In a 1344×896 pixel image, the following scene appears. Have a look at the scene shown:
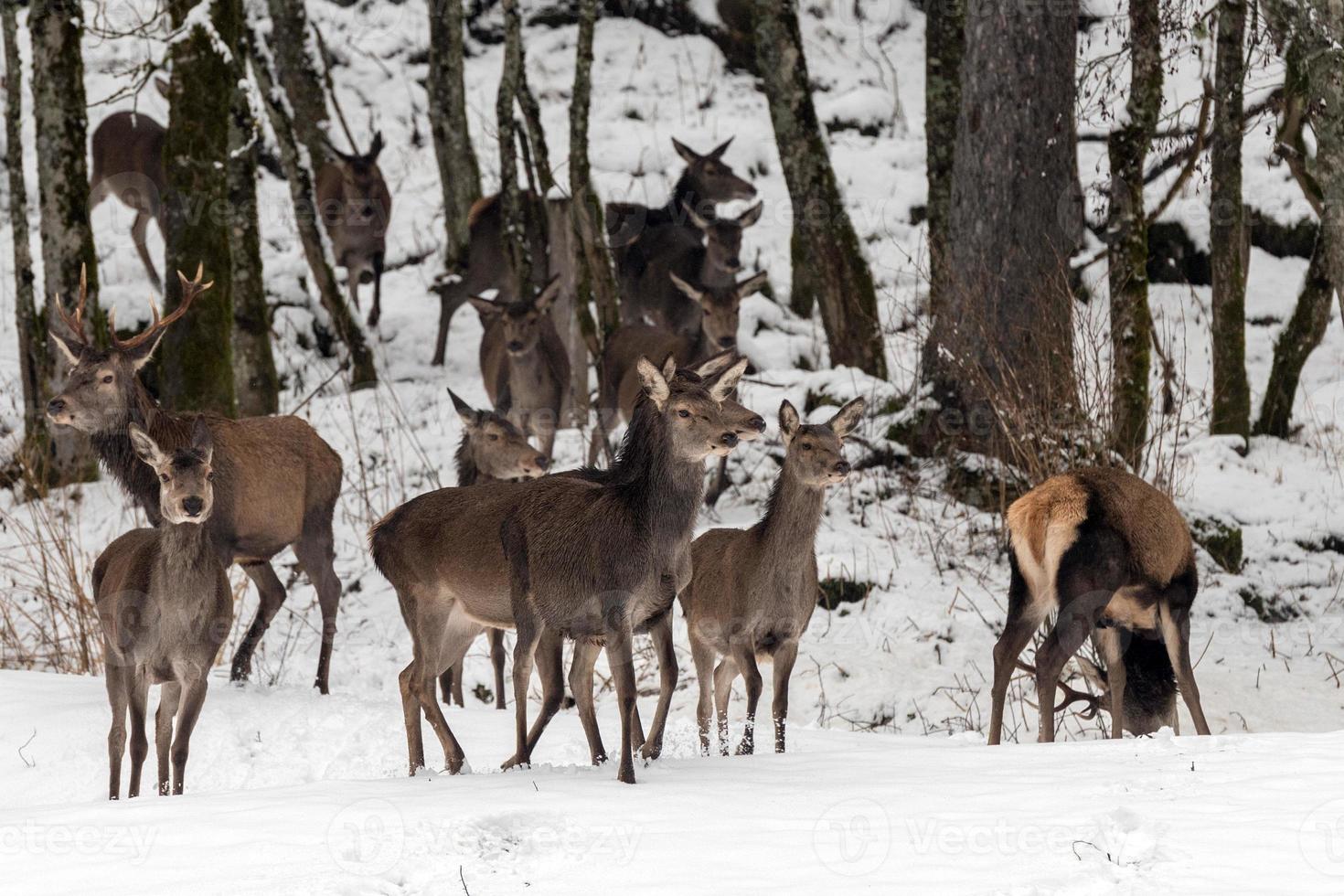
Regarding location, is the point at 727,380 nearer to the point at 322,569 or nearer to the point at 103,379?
the point at 103,379

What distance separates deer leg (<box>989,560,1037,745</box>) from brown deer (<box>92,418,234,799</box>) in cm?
355

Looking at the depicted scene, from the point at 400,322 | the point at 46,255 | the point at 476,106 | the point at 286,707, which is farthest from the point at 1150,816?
the point at 476,106

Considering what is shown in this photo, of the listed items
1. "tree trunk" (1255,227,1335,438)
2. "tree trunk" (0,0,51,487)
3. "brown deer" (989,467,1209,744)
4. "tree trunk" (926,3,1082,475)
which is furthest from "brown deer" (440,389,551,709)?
"tree trunk" (1255,227,1335,438)

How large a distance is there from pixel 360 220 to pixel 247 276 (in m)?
4.59

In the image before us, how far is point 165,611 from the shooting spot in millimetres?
6980

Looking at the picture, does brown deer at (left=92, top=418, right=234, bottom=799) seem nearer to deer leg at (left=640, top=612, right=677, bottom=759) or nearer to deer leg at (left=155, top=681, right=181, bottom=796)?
deer leg at (left=155, top=681, right=181, bottom=796)

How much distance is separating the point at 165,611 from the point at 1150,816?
166 inches

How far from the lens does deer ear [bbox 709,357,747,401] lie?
6.48 meters

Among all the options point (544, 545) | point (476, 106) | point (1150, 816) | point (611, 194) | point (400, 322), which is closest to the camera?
point (1150, 816)

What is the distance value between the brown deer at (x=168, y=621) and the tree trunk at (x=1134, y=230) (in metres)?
6.39

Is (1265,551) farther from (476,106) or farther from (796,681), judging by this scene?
(476,106)

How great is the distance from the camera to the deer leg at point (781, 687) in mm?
7055


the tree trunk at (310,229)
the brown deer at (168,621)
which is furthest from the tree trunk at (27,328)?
the brown deer at (168,621)

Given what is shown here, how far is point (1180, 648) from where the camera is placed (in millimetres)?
7551
